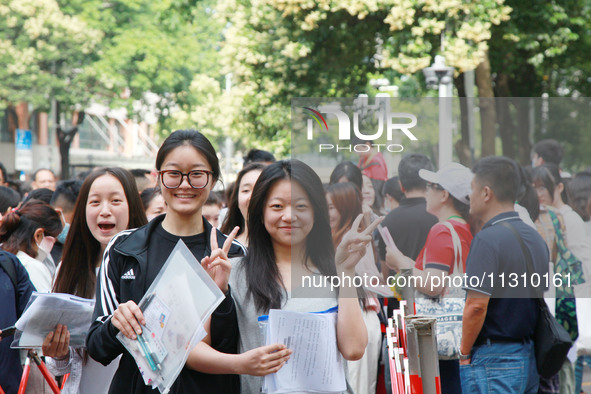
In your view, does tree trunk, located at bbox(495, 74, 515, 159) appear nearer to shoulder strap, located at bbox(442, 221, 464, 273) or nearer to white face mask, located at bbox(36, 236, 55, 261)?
shoulder strap, located at bbox(442, 221, 464, 273)

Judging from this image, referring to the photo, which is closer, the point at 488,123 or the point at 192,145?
the point at 192,145

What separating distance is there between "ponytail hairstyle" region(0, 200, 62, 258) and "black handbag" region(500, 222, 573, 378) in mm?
3045

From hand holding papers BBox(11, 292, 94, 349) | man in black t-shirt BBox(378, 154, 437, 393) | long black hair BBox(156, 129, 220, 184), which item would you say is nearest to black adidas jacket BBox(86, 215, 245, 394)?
long black hair BBox(156, 129, 220, 184)

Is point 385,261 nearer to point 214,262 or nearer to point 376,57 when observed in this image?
point 214,262

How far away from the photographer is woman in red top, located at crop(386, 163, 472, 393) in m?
3.70

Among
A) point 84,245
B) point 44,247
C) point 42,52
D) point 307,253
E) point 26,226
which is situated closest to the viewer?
point 307,253

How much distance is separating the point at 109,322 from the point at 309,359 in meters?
0.76

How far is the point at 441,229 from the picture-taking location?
3.79 m

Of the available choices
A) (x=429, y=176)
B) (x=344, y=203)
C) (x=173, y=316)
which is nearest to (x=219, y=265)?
(x=173, y=316)

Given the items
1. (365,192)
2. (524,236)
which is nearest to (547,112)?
(524,236)

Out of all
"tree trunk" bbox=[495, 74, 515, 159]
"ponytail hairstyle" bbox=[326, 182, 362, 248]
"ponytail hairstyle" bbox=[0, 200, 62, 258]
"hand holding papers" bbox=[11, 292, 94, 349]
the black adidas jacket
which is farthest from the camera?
"ponytail hairstyle" bbox=[0, 200, 62, 258]

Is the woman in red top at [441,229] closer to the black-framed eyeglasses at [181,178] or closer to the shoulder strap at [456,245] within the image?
the shoulder strap at [456,245]

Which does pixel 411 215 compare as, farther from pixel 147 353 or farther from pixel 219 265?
pixel 147 353

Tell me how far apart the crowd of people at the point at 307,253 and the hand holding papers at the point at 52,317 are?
0.17ft
